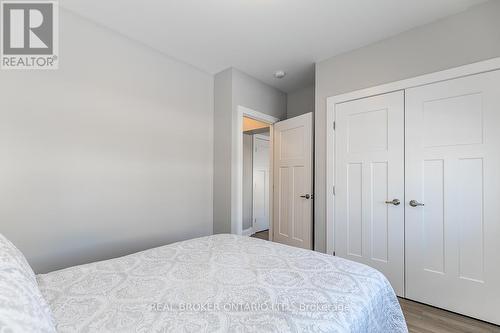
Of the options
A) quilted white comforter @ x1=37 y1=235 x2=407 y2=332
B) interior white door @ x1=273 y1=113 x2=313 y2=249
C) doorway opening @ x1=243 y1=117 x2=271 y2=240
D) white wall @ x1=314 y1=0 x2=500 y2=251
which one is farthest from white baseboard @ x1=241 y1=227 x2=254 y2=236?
quilted white comforter @ x1=37 y1=235 x2=407 y2=332

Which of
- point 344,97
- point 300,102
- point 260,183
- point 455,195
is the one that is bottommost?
point 260,183

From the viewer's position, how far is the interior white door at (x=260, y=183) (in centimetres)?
487

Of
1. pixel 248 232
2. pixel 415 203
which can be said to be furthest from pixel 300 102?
pixel 248 232

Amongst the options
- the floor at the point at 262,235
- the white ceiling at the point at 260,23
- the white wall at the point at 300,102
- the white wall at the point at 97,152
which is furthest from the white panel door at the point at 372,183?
the floor at the point at 262,235

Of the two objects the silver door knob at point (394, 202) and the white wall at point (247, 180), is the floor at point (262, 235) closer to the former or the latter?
the white wall at point (247, 180)

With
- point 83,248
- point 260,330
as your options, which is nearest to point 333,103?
point 260,330

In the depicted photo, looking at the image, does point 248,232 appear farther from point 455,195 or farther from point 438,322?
point 455,195

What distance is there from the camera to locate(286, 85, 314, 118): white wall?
3529 mm

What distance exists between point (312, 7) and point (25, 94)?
2.31 metres

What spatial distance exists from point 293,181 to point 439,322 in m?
1.93

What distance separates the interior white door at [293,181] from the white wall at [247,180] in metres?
1.20

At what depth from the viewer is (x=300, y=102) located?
365 centimetres

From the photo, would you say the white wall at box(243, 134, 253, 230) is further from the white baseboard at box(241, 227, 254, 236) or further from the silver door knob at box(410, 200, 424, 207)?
the silver door knob at box(410, 200, 424, 207)

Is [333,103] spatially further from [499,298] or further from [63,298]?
[63,298]
